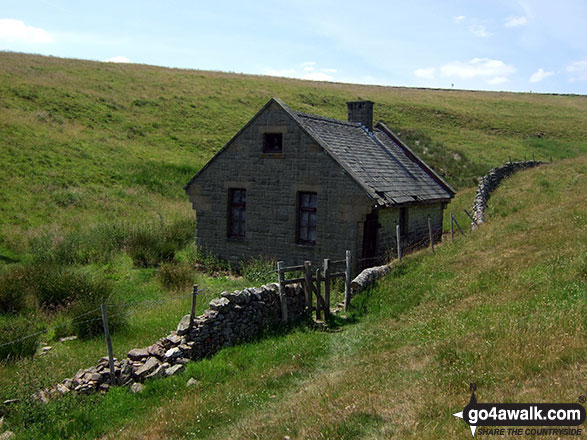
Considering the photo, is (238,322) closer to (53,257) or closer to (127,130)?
(53,257)

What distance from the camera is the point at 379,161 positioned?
19.5 metres

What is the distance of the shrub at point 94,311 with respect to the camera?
11.3 m

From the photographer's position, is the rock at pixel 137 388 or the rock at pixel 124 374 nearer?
the rock at pixel 137 388

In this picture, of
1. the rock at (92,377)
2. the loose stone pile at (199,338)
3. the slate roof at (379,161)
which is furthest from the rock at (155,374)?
the slate roof at (379,161)

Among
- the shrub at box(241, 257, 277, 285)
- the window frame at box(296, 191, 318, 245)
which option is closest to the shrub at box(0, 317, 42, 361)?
the shrub at box(241, 257, 277, 285)

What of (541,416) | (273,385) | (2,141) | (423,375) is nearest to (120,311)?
(273,385)

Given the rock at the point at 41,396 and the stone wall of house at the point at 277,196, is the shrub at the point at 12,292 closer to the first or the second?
the rock at the point at 41,396

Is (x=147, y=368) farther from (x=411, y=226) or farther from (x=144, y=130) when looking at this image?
(x=144, y=130)

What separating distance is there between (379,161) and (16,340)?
13.9 meters

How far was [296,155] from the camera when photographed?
17.0 m

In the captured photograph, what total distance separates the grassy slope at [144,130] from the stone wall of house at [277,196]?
7.44 metres

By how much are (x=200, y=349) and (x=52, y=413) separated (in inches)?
→ 117

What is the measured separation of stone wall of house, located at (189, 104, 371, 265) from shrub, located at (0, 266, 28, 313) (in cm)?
644

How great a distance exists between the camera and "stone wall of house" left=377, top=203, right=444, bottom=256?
1703cm
